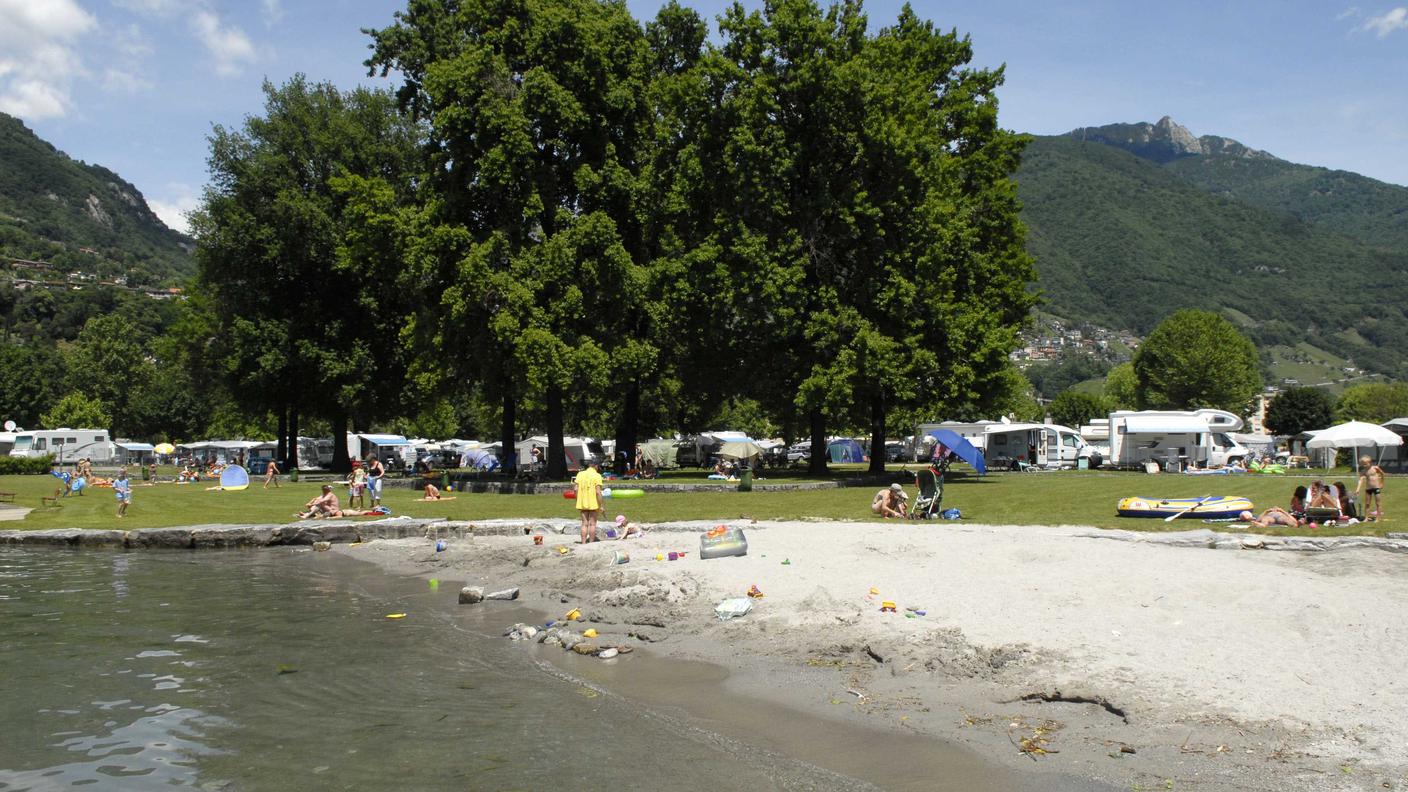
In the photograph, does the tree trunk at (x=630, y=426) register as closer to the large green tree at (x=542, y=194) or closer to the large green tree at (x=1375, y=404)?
the large green tree at (x=542, y=194)

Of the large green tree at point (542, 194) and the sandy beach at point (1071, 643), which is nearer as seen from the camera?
the sandy beach at point (1071, 643)

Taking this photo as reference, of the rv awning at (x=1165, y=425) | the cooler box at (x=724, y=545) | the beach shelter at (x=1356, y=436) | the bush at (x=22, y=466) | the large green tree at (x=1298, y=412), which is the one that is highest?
the large green tree at (x=1298, y=412)

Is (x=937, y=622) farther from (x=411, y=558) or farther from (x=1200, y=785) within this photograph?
(x=411, y=558)

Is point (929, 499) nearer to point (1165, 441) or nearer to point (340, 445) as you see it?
point (1165, 441)

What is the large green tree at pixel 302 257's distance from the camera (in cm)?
4472

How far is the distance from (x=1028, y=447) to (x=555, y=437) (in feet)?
107

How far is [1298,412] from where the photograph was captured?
8575 centimetres

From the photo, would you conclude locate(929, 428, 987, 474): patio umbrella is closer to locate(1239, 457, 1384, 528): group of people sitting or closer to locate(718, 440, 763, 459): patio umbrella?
locate(1239, 457, 1384, 528): group of people sitting

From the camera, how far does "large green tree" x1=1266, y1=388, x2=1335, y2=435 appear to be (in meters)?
84.9

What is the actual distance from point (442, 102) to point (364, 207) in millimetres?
5064

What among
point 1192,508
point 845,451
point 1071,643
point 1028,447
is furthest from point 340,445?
point 1071,643

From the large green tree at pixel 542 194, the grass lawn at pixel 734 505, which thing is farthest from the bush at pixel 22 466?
the large green tree at pixel 542 194

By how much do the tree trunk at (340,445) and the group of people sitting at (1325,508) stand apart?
4178cm

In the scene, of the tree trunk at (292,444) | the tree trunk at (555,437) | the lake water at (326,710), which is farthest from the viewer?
the tree trunk at (292,444)
